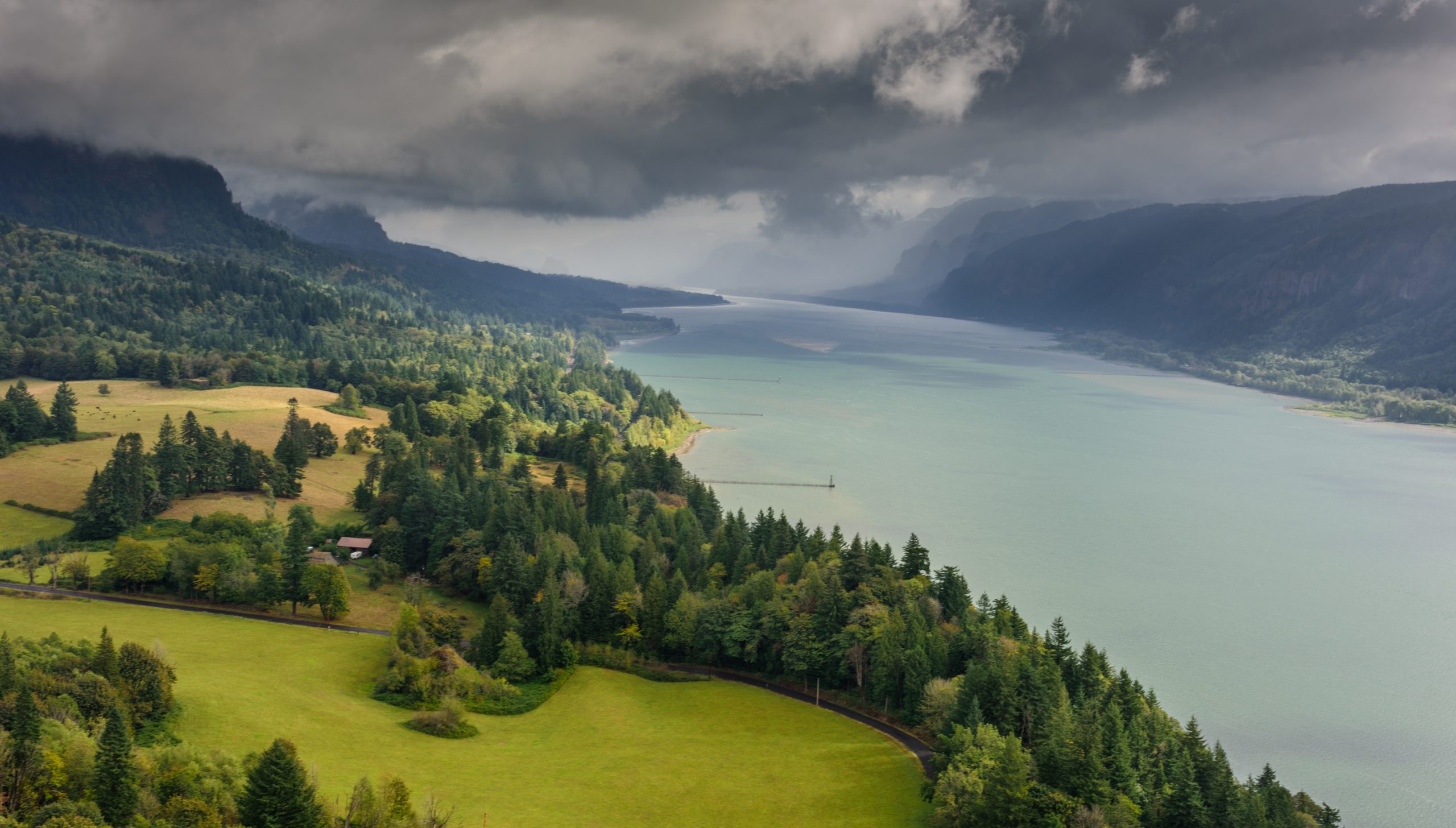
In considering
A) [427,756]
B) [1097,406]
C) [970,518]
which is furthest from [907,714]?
[1097,406]

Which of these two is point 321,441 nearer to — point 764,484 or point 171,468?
point 171,468

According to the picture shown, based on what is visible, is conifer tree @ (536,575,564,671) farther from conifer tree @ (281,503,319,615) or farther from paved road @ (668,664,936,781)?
conifer tree @ (281,503,319,615)

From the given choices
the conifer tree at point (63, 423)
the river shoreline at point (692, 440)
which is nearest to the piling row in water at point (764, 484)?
the river shoreline at point (692, 440)

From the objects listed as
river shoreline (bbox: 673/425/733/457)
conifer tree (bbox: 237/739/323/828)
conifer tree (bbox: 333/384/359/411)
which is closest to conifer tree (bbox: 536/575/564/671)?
conifer tree (bbox: 237/739/323/828)

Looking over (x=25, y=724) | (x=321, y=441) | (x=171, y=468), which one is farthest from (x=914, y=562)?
(x=321, y=441)

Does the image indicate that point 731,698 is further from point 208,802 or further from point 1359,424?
point 1359,424
